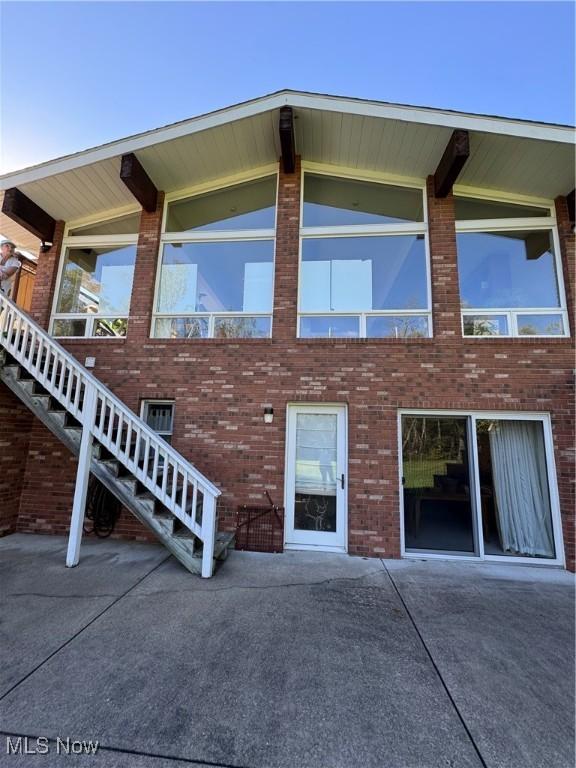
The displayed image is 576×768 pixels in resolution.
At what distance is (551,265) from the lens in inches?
218

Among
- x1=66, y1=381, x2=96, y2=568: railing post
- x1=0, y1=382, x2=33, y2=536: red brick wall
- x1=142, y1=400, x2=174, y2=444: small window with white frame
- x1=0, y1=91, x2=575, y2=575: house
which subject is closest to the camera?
x1=66, y1=381, x2=96, y2=568: railing post

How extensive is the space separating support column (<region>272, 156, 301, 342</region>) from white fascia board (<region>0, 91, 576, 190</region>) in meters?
1.02

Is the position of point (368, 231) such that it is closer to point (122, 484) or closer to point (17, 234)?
point (122, 484)

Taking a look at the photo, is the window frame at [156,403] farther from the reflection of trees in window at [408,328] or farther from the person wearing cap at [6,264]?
the reflection of trees in window at [408,328]

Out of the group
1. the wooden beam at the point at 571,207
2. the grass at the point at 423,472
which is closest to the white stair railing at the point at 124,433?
the grass at the point at 423,472

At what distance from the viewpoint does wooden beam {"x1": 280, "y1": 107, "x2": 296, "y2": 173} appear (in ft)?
17.4

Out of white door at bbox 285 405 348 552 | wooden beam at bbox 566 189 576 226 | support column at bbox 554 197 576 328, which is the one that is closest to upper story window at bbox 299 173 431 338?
white door at bbox 285 405 348 552

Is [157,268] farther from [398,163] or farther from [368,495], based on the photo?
[368,495]

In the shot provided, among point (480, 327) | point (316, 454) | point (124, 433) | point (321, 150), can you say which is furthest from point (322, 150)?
point (124, 433)

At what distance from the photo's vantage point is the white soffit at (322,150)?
5.07 meters

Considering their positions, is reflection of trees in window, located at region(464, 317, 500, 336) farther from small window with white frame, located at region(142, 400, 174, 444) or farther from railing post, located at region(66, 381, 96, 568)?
railing post, located at region(66, 381, 96, 568)

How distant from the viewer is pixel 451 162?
5.21 metres

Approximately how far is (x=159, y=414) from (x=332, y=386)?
2.94 metres

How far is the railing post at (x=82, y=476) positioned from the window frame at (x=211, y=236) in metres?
1.74
